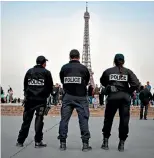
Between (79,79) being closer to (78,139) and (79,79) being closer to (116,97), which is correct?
(116,97)

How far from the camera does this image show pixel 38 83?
720 cm

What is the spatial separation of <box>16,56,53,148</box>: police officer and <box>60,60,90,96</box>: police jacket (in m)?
0.40

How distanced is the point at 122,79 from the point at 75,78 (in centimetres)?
80

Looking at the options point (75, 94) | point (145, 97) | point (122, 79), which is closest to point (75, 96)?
point (75, 94)

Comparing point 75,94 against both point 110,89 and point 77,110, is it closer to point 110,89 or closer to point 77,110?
point 77,110

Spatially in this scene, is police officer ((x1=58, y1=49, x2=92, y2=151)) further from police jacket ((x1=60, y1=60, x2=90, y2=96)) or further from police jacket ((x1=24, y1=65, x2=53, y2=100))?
police jacket ((x1=24, y1=65, x2=53, y2=100))

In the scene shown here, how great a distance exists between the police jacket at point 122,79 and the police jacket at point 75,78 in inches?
15.7

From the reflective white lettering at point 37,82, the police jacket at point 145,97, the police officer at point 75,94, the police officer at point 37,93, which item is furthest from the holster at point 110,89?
the police jacket at point 145,97

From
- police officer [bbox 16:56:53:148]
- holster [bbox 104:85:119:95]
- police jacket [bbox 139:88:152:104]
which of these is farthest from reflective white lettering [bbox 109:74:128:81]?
police jacket [bbox 139:88:152:104]

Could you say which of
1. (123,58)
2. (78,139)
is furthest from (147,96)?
(123,58)

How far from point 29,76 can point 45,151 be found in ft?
4.72

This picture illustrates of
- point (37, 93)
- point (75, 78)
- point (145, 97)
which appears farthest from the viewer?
point (145, 97)

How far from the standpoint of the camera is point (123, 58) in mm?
7078

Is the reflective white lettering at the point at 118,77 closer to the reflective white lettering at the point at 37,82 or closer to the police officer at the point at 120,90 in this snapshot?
the police officer at the point at 120,90
